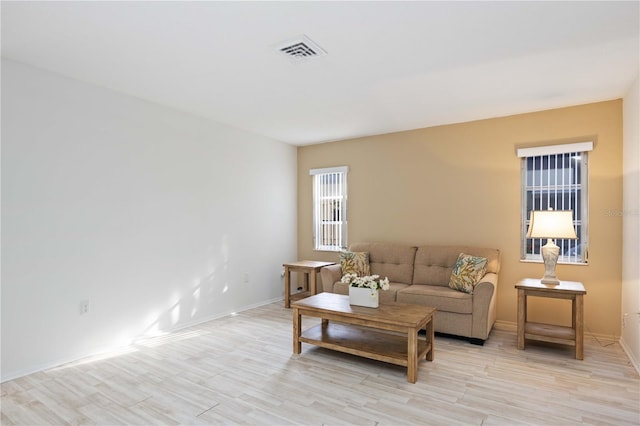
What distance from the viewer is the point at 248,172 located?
5.20 meters

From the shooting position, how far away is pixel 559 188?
4047 mm

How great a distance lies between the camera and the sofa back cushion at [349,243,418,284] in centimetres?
456

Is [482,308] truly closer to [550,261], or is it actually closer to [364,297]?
[550,261]

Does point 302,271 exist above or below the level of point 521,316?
above

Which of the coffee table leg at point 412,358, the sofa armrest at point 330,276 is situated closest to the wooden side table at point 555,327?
the coffee table leg at point 412,358

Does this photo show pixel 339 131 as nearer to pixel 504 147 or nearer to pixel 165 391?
pixel 504 147

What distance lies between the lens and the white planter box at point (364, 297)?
3.25 meters

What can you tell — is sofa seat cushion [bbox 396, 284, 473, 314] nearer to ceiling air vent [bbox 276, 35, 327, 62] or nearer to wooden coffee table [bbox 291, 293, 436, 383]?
wooden coffee table [bbox 291, 293, 436, 383]

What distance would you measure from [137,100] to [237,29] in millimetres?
1954

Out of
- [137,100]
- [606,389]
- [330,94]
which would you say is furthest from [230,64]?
[606,389]

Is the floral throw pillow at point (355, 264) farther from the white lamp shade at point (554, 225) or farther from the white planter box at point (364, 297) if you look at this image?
the white lamp shade at point (554, 225)

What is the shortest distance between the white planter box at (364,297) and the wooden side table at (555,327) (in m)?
1.44

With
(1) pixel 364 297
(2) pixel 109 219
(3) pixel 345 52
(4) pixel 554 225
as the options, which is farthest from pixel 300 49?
(4) pixel 554 225

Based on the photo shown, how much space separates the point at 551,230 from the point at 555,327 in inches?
40.0
